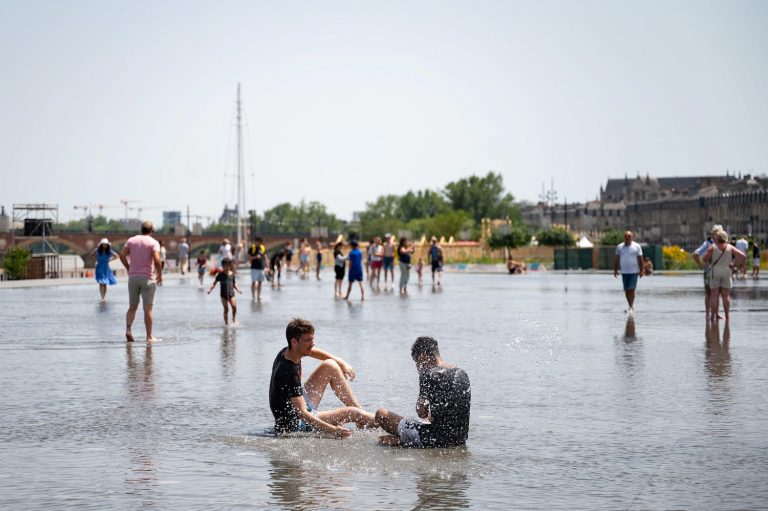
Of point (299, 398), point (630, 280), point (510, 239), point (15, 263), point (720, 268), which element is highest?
point (510, 239)

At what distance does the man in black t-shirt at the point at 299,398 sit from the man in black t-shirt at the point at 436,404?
642 mm

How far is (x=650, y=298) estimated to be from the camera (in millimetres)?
33250

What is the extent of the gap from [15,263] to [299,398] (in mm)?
45742

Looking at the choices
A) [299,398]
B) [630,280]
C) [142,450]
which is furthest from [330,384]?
[630,280]

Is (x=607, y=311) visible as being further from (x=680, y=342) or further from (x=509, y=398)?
(x=509, y=398)

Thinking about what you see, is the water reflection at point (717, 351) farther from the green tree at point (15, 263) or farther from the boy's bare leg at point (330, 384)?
the green tree at point (15, 263)

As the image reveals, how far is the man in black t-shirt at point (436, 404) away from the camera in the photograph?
8742mm

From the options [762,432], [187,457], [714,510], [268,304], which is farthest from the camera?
[268,304]

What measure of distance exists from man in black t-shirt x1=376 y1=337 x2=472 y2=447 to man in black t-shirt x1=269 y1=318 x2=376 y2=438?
64cm

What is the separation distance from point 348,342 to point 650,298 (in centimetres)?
1636

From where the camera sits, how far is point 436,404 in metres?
8.77

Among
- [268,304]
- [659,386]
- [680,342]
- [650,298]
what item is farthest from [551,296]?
[659,386]

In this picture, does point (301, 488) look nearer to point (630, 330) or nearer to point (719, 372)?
point (719, 372)

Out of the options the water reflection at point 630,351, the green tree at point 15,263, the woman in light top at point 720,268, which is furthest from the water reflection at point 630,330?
the green tree at point 15,263
